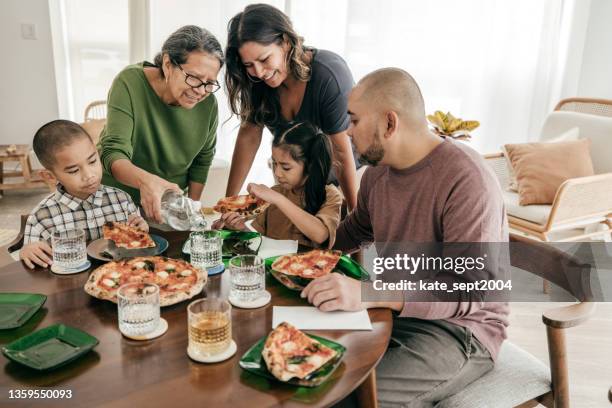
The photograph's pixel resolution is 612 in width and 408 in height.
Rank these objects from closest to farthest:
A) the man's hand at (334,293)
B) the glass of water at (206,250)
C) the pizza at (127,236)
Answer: the man's hand at (334,293) < the glass of water at (206,250) < the pizza at (127,236)

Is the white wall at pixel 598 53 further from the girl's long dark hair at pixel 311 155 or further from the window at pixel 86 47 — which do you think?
the window at pixel 86 47

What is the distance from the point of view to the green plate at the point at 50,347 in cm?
107

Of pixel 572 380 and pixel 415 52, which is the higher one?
pixel 415 52

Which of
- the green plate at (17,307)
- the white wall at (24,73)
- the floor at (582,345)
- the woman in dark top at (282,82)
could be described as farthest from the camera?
the white wall at (24,73)

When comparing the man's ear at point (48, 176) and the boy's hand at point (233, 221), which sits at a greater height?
the man's ear at point (48, 176)

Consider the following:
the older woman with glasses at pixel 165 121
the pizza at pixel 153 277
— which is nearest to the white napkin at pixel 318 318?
the pizza at pixel 153 277

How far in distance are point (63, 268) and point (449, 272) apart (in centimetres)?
111

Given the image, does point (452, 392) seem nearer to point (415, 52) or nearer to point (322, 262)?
point (322, 262)

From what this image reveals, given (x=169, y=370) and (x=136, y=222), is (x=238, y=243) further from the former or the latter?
(x=169, y=370)

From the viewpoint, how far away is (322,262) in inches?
60.2

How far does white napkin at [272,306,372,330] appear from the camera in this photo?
127 centimetres

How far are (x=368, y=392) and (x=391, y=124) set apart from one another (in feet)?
2.53

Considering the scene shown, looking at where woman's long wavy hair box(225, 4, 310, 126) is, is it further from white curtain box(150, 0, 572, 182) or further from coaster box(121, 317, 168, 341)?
white curtain box(150, 0, 572, 182)

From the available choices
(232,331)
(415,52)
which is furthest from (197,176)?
(415,52)
